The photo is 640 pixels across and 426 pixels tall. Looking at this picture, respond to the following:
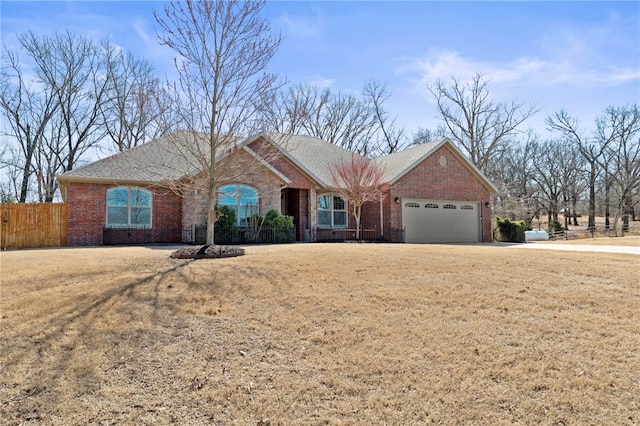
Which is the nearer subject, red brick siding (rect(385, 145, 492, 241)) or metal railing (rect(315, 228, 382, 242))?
metal railing (rect(315, 228, 382, 242))

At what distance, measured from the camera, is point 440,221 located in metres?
22.5

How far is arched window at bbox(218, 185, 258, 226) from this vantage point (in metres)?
17.7

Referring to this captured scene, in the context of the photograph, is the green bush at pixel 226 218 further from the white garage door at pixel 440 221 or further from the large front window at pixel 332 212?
the white garage door at pixel 440 221

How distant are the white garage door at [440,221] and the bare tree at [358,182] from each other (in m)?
2.23

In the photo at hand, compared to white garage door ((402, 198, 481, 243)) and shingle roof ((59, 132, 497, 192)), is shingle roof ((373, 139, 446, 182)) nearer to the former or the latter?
shingle roof ((59, 132, 497, 192))

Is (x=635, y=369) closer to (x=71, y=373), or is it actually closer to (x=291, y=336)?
(x=291, y=336)

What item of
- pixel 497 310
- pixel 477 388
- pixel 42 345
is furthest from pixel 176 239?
pixel 477 388

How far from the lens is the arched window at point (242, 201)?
17.7 meters

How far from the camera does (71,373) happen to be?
4.37 m

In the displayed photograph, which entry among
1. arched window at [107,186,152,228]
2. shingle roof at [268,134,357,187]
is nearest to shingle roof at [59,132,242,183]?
arched window at [107,186,152,228]

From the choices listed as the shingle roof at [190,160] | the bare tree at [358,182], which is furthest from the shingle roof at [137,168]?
the bare tree at [358,182]

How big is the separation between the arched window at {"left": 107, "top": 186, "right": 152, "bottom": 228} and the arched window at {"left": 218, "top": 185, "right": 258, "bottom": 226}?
10.5ft

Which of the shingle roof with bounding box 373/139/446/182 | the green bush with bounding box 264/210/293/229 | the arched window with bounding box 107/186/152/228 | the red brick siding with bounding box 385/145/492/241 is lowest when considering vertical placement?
the green bush with bounding box 264/210/293/229

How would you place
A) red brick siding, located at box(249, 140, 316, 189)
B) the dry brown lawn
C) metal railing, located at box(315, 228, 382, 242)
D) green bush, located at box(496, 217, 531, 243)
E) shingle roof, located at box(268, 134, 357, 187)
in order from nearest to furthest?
the dry brown lawn < red brick siding, located at box(249, 140, 316, 189) < metal railing, located at box(315, 228, 382, 242) < shingle roof, located at box(268, 134, 357, 187) < green bush, located at box(496, 217, 531, 243)
